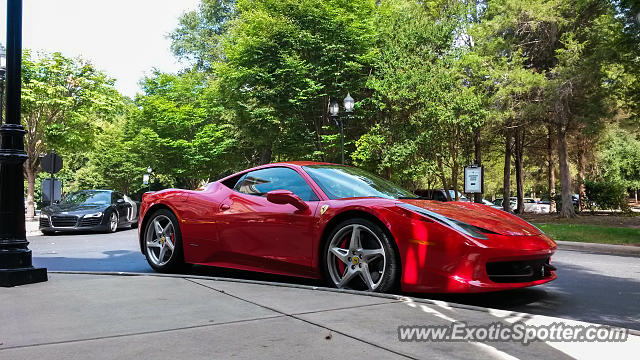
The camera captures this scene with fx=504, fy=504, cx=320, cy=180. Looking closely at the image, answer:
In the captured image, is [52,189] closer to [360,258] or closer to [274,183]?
[274,183]

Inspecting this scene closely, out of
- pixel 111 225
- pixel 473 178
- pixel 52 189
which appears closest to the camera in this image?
pixel 111 225

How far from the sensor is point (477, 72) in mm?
21641

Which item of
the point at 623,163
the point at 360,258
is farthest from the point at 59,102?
the point at 623,163

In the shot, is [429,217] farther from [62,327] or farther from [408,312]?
[62,327]

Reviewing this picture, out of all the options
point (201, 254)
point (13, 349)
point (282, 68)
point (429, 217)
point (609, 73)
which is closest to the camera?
point (13, 349)

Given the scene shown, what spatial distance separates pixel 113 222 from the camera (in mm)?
15180

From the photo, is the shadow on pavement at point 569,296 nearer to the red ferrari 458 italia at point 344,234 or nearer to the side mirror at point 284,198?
the red ferrari 458 italia at point 344,234

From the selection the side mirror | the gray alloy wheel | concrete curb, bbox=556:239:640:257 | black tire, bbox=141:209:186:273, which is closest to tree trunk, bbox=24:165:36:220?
the gray alloy wheel

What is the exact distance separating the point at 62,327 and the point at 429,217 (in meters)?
2.93

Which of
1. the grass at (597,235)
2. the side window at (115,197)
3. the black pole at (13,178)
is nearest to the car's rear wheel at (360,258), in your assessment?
the black pole at (13,178)

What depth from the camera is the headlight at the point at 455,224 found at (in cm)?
420

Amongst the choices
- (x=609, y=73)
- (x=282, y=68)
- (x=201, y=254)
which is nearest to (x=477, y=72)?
(x=609, y=73)

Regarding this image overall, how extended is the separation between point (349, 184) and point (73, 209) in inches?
473

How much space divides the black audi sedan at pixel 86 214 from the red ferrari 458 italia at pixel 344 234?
→ 9.23 metres
